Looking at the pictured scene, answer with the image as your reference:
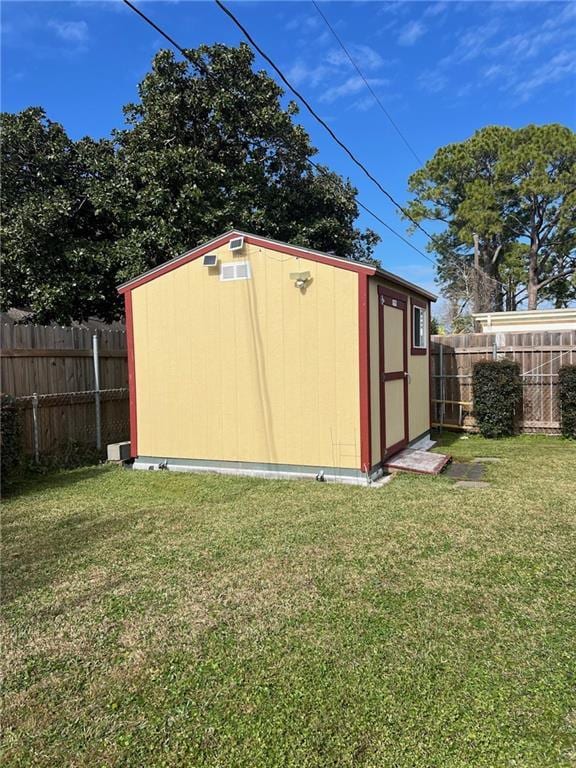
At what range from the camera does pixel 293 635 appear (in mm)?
2590

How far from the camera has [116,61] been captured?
577 centimetres

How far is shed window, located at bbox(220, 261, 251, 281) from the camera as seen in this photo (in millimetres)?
6203

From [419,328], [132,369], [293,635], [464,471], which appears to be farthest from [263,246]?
[293,635]

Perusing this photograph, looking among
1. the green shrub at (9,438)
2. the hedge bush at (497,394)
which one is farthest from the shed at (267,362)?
the hedge bush at (497,394)

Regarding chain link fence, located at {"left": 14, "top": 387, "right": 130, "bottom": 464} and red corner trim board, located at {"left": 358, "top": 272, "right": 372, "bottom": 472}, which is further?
chain link fence, located at {"left": 14, "top": 387, "right": 130, "bottom": 464}

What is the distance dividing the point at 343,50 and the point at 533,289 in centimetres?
1671

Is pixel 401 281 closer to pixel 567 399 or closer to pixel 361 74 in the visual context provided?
pixel 361 74

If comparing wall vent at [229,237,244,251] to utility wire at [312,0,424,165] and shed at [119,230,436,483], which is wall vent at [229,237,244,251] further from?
utility wire at [312,0,424,165]

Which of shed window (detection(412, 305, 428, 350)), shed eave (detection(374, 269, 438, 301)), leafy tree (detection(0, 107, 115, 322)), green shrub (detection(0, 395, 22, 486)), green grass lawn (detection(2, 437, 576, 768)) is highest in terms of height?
leafy tree (detection(0, 107, 115, 322))

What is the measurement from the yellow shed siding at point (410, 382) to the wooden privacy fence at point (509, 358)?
1.38m

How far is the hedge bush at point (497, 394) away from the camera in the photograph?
8.68 metres

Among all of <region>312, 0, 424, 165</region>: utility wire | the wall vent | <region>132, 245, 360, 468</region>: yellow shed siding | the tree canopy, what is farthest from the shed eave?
the tree canopy

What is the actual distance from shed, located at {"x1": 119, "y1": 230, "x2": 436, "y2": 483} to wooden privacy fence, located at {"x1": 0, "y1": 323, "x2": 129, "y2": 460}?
3.06 ft

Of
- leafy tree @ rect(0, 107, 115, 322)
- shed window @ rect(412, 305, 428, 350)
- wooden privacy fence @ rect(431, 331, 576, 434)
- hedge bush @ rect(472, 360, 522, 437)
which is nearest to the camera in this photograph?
shed window @ rect(412, 305, 428, 350)
